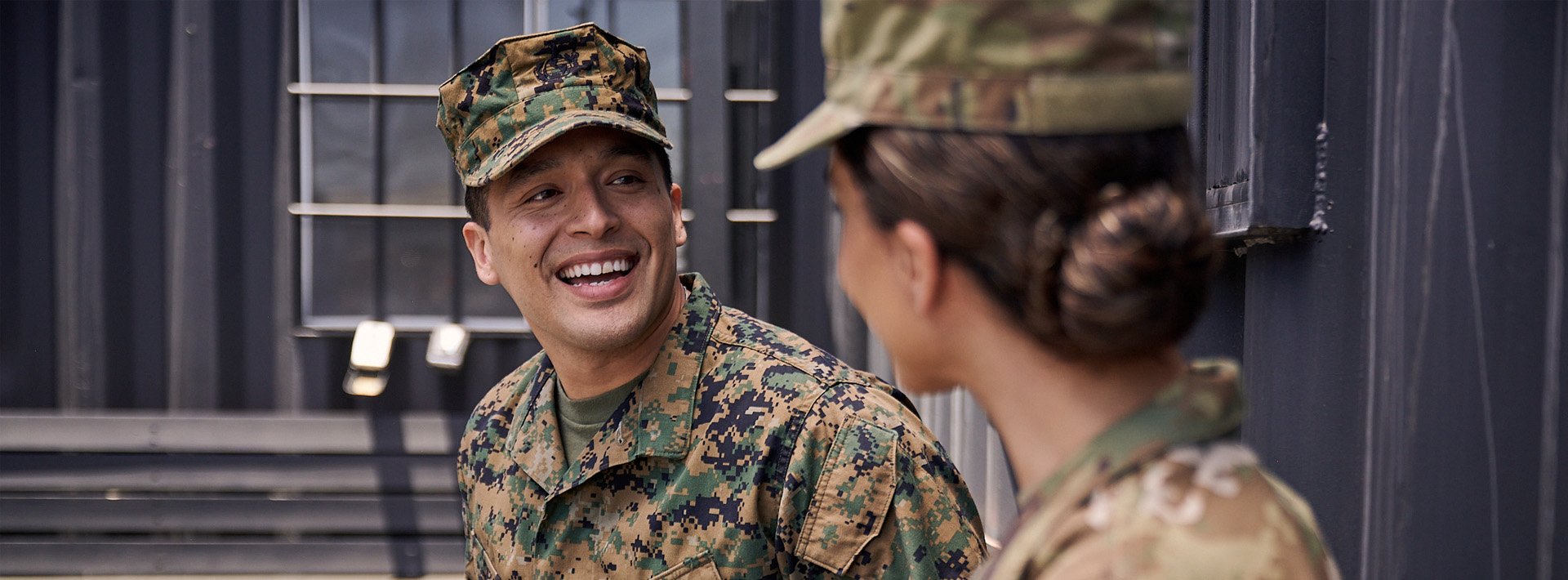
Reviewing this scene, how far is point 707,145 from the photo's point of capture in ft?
13.6

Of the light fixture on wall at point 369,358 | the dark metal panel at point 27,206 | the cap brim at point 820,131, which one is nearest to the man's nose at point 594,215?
the cap brim at point 820,131

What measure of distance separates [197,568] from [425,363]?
1001 millimetres

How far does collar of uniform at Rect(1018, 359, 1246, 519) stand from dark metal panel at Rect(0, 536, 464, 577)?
359cm

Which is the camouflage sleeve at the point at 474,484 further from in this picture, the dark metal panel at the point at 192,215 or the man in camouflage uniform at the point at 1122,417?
the dark metal panel at the point at 192,215

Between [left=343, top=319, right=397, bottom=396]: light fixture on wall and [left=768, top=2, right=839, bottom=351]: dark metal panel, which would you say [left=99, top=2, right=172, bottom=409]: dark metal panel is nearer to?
[left=343, top=319, right=397, bottom=396]: light fixture on wall

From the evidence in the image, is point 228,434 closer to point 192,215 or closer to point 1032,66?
point 192,215

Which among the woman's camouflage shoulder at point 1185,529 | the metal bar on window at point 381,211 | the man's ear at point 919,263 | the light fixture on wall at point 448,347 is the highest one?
the metal bar on window at point 381,211

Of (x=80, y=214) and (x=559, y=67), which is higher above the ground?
(x=559, y=67)

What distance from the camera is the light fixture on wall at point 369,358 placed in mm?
4004

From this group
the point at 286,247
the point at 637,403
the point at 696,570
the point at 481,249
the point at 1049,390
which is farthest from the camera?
the point at 286,247

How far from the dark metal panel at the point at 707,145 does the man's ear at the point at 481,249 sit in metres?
2.02

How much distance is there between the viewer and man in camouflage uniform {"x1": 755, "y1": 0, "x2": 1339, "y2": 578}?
76 cm

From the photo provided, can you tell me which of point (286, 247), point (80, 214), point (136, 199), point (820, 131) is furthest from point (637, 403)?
point (80, 214)

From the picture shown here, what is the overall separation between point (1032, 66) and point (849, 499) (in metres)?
0.98
